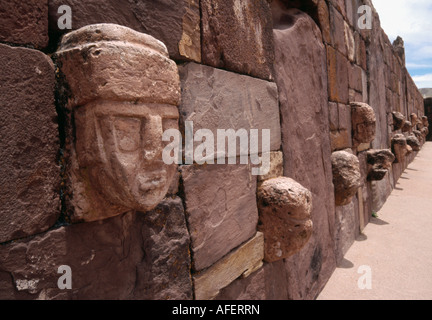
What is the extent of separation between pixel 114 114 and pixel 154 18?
1.62ft

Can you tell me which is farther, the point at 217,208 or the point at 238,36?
the point at 238,36

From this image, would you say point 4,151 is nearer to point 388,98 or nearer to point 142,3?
point 142,3

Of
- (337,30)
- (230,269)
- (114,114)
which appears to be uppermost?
(337,30)

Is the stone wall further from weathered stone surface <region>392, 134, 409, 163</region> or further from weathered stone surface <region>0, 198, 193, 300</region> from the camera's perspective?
weathered stone surface <region>392, 134, 409, 163</region>

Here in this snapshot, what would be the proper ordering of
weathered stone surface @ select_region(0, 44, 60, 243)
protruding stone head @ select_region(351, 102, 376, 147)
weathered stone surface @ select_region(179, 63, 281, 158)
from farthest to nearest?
protruding stone head @ select_region(351, 102, 376, 147), weathered stone surface @ select_region(179, 63, 281, 158), weathered stone surface @ select_region(0, 44, 60, 243)

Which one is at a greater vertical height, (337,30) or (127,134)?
(337,30)

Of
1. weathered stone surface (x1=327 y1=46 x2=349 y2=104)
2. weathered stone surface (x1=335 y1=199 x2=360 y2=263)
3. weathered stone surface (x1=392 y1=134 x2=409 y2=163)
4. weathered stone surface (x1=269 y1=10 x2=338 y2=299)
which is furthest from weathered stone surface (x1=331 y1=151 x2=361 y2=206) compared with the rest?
weathered stone surface (x1=392 y1=134 x2=409 y2=163)

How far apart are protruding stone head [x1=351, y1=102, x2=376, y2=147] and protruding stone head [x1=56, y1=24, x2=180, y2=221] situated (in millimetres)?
3166

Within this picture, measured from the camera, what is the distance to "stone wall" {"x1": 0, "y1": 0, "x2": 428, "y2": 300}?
0.72 metres

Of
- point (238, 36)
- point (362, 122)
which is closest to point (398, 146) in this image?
point (362, 122)

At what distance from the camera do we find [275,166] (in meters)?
1.86

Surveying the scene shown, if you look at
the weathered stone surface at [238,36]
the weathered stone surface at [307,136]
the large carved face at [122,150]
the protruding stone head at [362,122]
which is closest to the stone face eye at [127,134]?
the large carved face at [122,150]

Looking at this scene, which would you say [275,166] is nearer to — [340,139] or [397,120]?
[340,139]
